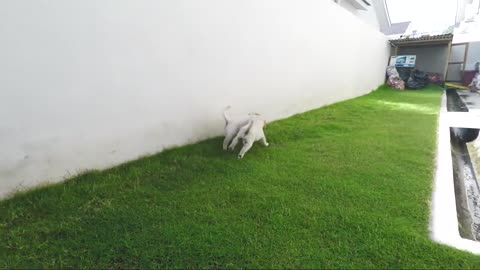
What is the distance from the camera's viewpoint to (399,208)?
1.29m

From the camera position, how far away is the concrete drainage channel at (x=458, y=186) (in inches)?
45.6

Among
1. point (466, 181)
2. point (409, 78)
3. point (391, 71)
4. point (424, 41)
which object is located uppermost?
point (424, 41)

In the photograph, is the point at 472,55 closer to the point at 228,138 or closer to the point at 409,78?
the point at 409,78

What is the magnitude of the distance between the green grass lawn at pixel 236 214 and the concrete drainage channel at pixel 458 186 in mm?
67

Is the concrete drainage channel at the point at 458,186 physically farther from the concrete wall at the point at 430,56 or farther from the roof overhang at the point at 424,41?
the concrete wall at the point at 430,56

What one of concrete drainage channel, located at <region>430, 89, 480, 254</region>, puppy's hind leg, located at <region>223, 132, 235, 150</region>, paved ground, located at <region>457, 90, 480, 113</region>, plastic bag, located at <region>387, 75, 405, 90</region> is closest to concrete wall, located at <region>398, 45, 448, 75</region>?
plastic bag, located at <region>387, 75, 405, 90</region>

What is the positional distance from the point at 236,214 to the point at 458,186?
164 centimetres

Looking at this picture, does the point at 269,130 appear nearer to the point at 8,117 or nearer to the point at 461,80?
the point at 8,117

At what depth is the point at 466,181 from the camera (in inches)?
72.8

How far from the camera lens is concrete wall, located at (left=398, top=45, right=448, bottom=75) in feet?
24.6

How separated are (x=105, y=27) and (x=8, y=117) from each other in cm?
70

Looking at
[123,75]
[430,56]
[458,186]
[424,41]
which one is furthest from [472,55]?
[123,75]

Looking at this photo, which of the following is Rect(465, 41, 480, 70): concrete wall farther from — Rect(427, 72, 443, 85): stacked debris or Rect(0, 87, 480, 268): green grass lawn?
Rect(0, 87, 480, 268): green grass lawn

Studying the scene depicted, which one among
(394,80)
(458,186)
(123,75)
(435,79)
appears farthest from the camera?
(435,79)
